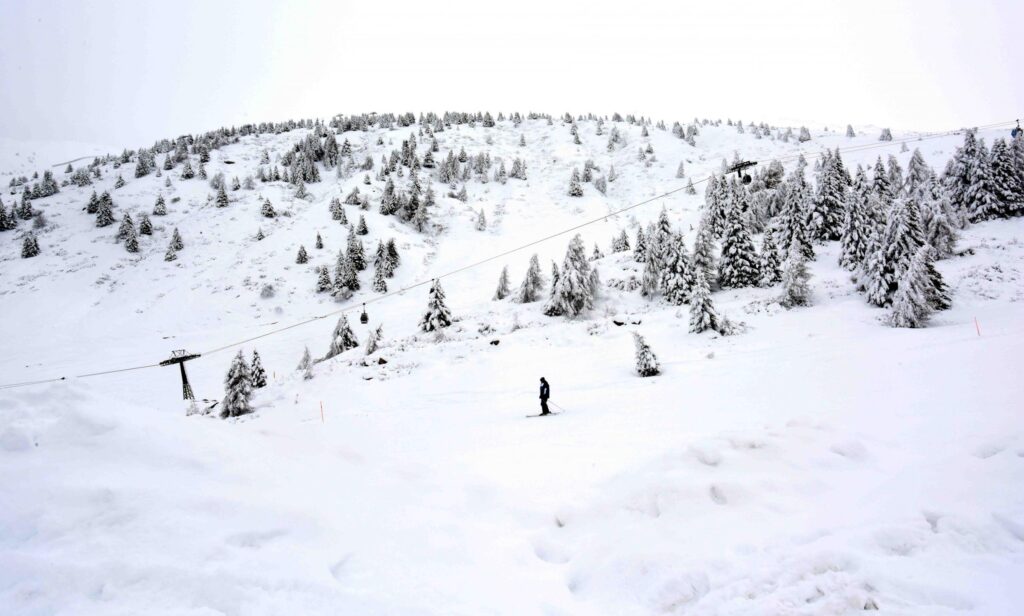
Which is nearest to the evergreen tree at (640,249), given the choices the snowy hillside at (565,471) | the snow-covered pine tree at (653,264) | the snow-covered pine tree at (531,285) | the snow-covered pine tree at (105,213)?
the snow-covered pine tree at (653,264)

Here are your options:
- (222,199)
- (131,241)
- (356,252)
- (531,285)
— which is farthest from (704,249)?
(222,199)

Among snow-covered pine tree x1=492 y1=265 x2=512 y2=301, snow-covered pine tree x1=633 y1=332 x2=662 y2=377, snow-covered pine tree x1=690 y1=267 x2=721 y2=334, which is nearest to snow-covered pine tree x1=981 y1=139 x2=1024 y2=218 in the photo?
snow-covered pine tree x1=690 y1=267 x2=721 y2=334

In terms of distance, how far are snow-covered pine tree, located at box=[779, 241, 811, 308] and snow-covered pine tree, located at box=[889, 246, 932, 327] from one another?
5336 millimetres

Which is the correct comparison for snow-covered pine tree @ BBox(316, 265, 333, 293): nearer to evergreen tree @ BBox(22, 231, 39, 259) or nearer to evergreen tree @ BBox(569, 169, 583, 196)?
evergreen tree @ BBox(22, 231, 39, 259)

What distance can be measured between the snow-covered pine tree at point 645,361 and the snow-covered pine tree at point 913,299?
12666 mm

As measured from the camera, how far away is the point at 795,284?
25.9m

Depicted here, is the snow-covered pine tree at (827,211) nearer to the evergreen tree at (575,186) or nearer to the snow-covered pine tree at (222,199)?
the evergreen tree at (575,186)

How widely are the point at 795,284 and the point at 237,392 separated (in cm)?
3149

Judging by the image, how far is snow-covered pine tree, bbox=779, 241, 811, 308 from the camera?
84.2ft

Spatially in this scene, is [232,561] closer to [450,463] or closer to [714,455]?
[450,463]

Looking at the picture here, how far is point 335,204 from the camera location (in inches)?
2299

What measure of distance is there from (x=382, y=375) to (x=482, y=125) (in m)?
103

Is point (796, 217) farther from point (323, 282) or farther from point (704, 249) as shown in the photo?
point (323, 282)

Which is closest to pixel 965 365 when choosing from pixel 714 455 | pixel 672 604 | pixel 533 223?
pixel 714 455
